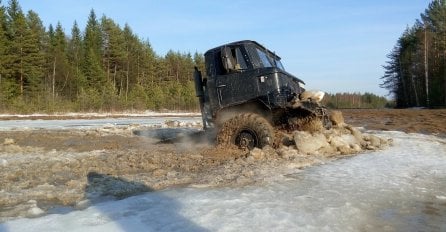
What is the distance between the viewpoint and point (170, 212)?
4699 mm

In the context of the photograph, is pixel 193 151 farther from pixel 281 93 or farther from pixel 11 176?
pixel 11 176

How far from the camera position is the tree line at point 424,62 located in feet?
166

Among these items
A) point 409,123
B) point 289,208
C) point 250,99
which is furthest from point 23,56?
point 289,208

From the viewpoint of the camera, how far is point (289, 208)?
4.83 m

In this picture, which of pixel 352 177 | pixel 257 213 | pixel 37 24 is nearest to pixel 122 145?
pixel 352 177

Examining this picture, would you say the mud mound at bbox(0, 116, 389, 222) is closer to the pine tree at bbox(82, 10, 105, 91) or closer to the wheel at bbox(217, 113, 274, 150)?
the wheel at bbox(217, 113, 274, 150)

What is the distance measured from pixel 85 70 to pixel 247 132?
59.1 meters

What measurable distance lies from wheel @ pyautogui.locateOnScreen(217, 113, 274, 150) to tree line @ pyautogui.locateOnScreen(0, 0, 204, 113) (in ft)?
109

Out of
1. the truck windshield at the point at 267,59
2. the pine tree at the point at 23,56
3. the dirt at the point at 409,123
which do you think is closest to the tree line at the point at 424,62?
the dirt at the point at 409,123

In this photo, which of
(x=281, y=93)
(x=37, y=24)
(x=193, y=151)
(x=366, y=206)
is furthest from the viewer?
(x=37, y=24)

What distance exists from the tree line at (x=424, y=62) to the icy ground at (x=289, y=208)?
45.7 meters

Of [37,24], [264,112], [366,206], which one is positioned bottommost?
[366,206]

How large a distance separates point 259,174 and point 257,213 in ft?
6.91

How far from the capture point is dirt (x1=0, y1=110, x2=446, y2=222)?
5703mm
